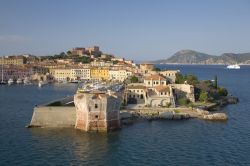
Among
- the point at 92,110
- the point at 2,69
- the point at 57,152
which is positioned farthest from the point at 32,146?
the point at 2,69

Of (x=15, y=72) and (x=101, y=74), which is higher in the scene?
(x=15, y=72)

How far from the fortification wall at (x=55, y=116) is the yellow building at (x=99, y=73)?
67.1m

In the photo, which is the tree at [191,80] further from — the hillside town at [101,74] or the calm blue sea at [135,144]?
the calm blue sea at [135,144]

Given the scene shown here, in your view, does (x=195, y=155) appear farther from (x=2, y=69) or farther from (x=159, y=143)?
(x=2, y=69)

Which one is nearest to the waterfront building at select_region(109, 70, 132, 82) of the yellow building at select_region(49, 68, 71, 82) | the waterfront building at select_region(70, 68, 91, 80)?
the waterfront building at select_region(70, 68, 91, 80)

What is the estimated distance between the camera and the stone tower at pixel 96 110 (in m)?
35.5

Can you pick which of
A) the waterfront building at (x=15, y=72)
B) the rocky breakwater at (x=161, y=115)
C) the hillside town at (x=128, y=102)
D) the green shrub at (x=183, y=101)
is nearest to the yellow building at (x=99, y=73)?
the hillside town at (x=128, y=102)

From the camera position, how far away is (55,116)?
1500 inches

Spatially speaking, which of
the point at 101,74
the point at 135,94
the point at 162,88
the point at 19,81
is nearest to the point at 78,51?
the point at 101,74

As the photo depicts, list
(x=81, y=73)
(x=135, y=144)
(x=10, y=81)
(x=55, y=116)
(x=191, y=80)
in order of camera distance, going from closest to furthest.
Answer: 1. (x=135, y=144)
2. (x=55, y=116)
3. (x=191, y=80)
4. (x=10, y=81)
5. (x=81, y=73)

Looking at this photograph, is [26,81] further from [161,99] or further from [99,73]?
[161,99]

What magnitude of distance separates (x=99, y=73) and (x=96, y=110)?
73.5 meters

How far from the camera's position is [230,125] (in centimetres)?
4144

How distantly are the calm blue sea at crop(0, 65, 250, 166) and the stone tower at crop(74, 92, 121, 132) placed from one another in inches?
36.2
